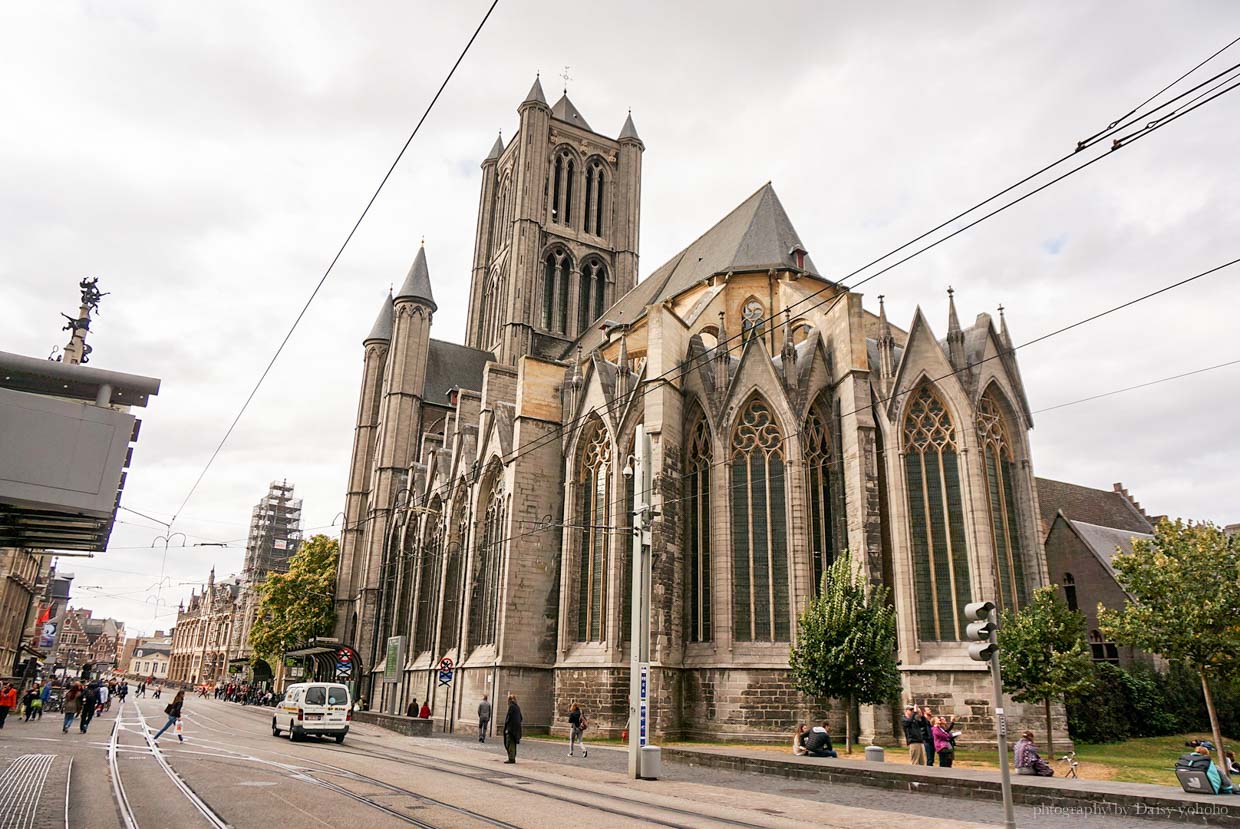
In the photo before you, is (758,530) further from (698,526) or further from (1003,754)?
(1003,754)

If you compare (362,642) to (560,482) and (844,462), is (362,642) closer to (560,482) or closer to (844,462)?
(560,482)

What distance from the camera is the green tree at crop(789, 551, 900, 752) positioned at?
1856 centimetres

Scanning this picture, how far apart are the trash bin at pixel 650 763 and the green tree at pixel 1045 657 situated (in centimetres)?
936

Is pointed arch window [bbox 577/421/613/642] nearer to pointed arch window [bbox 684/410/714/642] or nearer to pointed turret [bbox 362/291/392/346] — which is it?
pointed arch window [bbox 684/410/714/642]

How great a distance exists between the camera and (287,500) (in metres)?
100

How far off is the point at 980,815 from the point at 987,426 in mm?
15034

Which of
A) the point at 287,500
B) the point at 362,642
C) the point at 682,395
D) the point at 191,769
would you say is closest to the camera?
the point at 191,769

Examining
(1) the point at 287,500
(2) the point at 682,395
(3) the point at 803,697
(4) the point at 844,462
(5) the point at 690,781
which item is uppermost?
(1) the point at 287,500

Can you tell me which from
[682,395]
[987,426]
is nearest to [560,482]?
[682,395]

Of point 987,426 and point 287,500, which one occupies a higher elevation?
point 287,500

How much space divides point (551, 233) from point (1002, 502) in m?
39.0

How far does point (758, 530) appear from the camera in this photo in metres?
24.1

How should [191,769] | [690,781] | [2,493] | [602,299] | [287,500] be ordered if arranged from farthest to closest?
[287,500] < [602,299] < [690,781] < [191,769] < [2,493]

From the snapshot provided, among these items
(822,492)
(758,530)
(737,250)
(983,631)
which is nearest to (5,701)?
(758,530)
